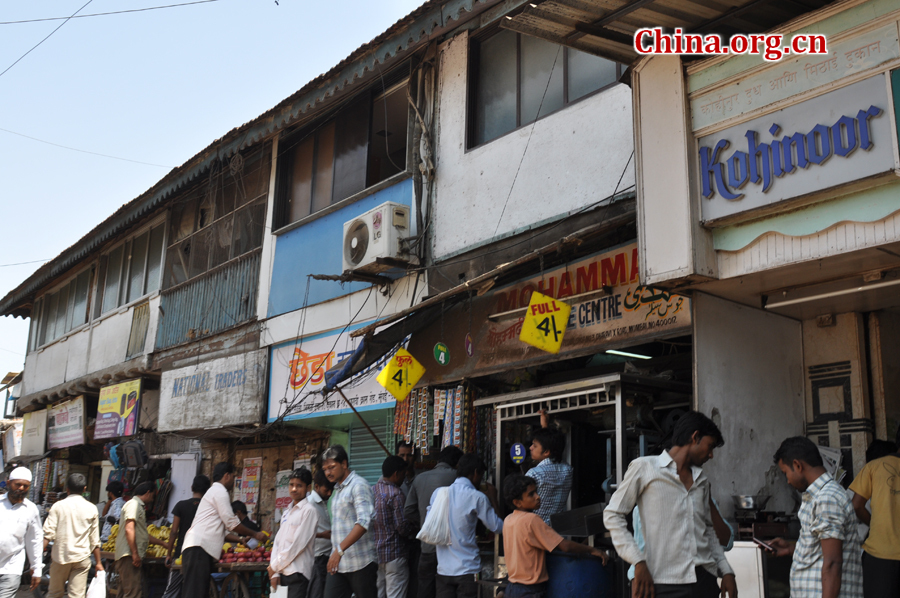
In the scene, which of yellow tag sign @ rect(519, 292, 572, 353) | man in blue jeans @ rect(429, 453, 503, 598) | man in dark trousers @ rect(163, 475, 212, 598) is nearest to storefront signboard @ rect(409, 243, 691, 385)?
yellow tag sign @ rect(519, 292, 572, 353)

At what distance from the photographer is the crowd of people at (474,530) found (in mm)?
4125

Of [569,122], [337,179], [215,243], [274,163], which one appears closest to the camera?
[569,122]

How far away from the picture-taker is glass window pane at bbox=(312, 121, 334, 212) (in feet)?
38.5

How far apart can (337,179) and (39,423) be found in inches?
510

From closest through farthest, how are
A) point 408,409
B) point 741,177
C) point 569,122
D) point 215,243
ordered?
point 741,177 → point 569,122 → point 408,409 → point 215,243

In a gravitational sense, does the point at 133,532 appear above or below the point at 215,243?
below

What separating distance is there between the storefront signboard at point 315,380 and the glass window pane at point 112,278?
24.8 feet

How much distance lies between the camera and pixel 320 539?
789cm

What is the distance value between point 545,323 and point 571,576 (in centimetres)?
238

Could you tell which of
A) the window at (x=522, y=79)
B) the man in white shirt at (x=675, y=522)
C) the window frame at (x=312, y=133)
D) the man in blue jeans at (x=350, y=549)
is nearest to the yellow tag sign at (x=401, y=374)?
the man in blue jeans at (x=350, y=549)

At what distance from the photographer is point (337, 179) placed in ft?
37.8

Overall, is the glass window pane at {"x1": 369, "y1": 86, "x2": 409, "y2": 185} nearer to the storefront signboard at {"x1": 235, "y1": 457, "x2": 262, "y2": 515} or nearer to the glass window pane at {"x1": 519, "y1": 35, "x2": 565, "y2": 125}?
the glass window pane at {"x1": 519, "y1": 35, "x2": 565, "y2": 125}

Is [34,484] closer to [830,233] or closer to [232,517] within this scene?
[232,517]

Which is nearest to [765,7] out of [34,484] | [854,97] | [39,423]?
[854,97]
